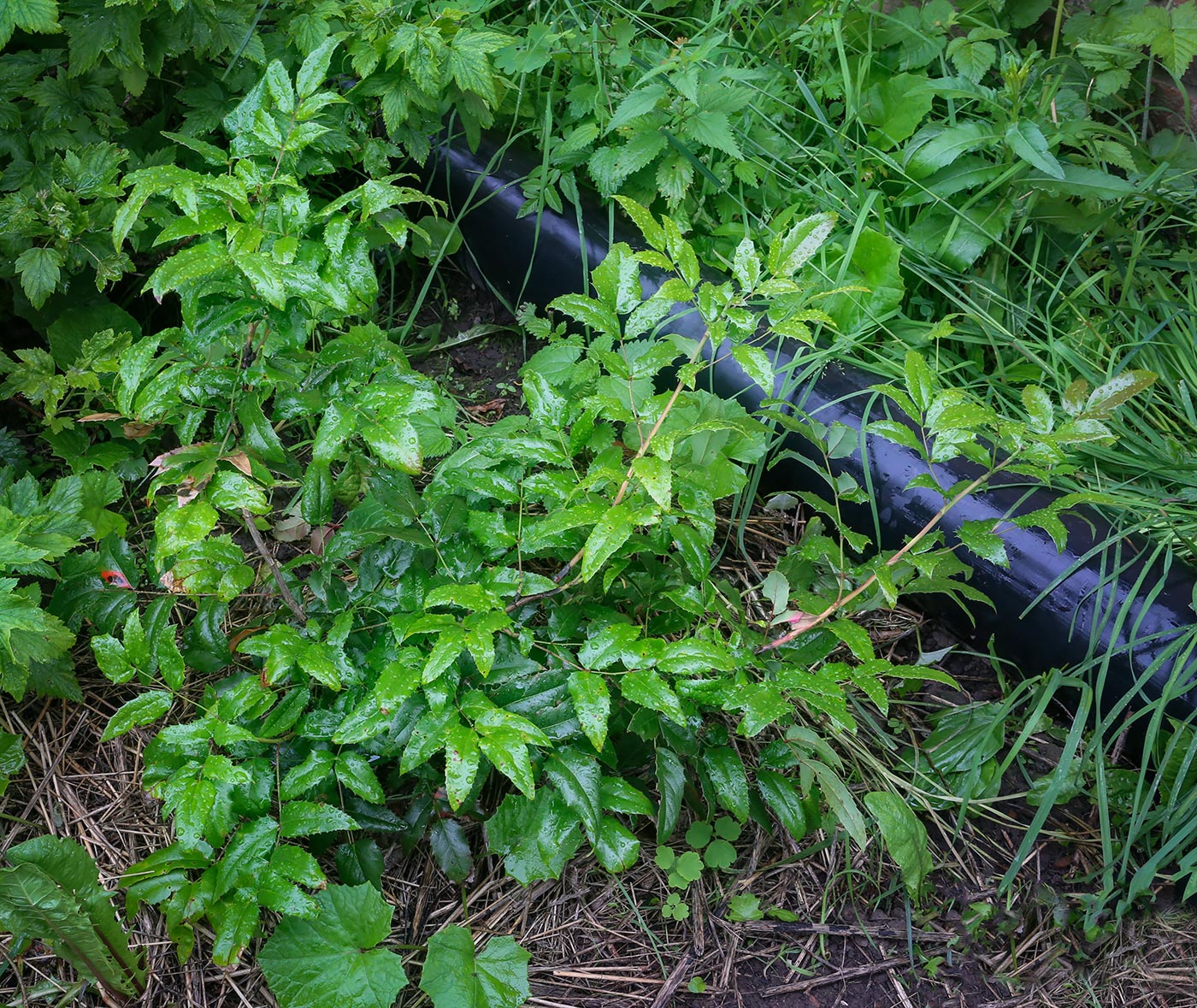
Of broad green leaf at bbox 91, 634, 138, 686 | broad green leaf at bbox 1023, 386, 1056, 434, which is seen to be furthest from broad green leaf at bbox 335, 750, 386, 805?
broad green leaf at bbox 1023, 386, 1056, 434

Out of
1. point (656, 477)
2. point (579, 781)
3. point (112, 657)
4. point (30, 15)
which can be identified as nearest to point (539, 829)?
point (579, 781)

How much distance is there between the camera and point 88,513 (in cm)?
164

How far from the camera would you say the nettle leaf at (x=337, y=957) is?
4.01 feet

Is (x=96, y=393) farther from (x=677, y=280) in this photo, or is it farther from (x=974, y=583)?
(x=974, y=583)

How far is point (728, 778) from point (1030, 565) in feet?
2.67

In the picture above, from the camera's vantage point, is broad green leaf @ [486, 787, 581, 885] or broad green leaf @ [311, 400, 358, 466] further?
broad green leaf @ [486, 787, 581, 885]

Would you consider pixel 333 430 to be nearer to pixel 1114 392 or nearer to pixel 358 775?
pixel 358 775

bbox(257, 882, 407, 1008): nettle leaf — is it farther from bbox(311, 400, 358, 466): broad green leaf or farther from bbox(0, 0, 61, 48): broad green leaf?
bbox(0, 0, 61, 48): broad green leaf

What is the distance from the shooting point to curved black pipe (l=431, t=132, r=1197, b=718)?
1.67 metres

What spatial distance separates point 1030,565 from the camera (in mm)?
1767

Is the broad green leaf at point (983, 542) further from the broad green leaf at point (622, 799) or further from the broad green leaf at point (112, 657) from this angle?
the broad green leaf at point (112, 657)

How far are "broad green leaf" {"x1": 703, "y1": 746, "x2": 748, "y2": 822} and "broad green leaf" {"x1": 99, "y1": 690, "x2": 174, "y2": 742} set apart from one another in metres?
0.78

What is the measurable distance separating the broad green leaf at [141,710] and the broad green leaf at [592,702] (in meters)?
0.58

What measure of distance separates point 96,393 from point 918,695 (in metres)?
1.66
